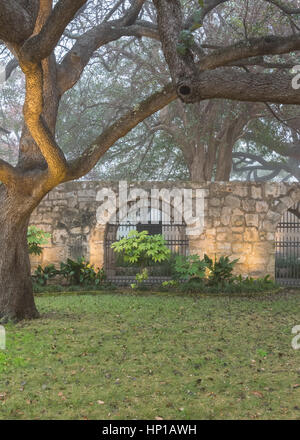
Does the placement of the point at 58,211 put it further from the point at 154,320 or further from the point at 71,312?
the point at 154,320

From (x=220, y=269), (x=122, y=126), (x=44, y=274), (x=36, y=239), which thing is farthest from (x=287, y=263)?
(x=122, y=126)

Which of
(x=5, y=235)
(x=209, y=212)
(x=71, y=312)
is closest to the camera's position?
(x=5, y=235)

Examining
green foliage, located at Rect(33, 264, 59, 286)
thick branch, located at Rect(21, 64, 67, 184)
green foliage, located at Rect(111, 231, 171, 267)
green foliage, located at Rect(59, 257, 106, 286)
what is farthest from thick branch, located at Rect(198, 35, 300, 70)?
green foliage, located at Rect(33, 264, 59, 286)

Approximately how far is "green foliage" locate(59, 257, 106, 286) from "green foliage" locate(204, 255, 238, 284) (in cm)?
252

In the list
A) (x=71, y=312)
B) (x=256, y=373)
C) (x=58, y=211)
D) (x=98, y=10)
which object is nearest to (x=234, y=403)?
(x=256, y=373)

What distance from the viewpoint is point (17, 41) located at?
4938 mm

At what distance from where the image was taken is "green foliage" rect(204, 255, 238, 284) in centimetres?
973

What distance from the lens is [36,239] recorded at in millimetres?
10023

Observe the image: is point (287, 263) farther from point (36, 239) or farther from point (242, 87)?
point (242, 87)

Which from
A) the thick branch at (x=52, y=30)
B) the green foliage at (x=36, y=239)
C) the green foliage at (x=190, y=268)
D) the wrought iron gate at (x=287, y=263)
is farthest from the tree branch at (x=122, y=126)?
the wrought iron gate at (x=287, y=263)

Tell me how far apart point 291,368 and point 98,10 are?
9578 millimetres

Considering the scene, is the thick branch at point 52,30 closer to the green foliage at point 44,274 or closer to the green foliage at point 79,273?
the green foliage at point 79,273

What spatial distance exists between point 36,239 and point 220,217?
4.40m

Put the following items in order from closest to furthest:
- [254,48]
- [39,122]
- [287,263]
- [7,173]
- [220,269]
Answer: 1. [254,48]
2. [39,122]
3. [7,173]
4. [220,269]
5. [287,263]
